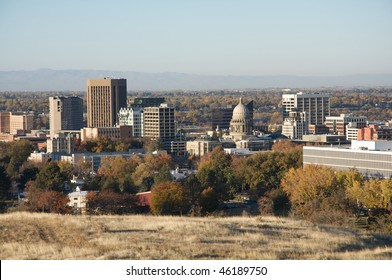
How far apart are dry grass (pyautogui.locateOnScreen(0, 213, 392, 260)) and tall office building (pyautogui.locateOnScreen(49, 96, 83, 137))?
13305 cm

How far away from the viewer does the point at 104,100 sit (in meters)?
173

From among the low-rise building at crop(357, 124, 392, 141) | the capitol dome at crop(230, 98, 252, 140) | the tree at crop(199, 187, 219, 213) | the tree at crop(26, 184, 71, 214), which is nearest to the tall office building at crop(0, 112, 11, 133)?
the capitol dome at crop(230, 98, 252, 140)

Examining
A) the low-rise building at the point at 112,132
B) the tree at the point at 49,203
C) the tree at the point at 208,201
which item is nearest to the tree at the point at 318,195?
the tree at the point at 208,201

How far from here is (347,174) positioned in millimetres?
62531

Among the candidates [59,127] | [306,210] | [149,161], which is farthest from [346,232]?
[59,127]

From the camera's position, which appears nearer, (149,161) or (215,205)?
(215,205)

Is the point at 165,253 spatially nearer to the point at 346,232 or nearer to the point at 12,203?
the point at 346,232

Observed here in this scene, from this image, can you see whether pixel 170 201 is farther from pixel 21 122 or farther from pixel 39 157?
pixel 21 122

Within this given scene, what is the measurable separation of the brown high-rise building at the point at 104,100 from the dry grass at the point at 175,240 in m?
139

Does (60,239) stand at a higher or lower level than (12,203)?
higher

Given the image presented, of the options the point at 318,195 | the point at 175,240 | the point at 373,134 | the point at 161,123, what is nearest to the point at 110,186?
the point at 318,195

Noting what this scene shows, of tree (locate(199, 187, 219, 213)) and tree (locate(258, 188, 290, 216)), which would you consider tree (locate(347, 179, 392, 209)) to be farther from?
tree (locate(199, 187, 219, 213))

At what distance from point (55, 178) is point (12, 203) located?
646cm

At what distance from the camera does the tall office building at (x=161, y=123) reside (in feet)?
435
